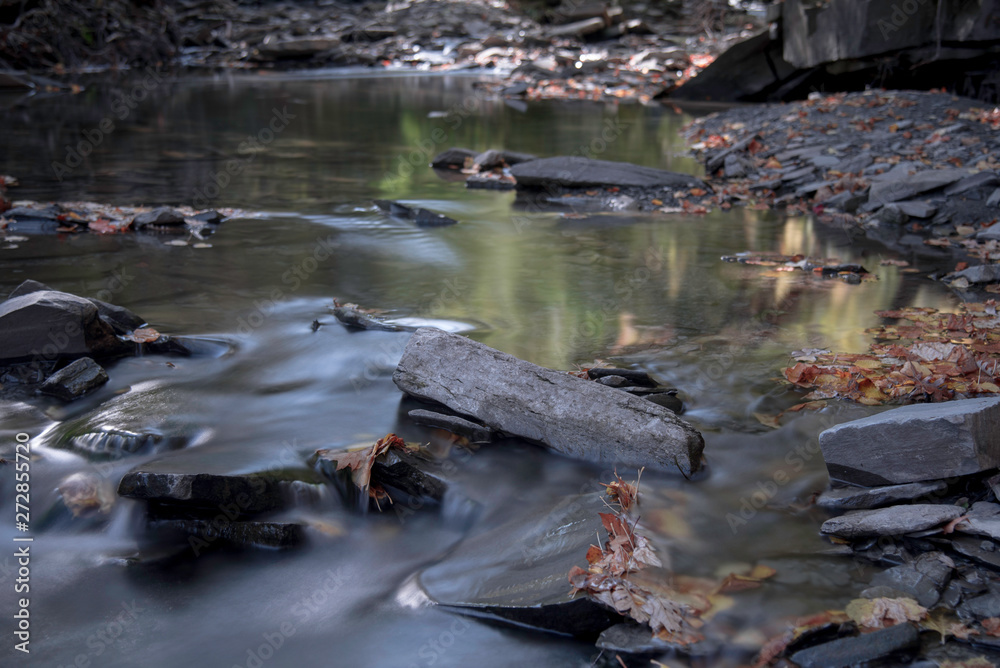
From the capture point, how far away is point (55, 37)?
25422mm

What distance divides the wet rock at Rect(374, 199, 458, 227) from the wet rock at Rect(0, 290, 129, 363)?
459 cm

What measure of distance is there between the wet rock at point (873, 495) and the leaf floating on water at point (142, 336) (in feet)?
14.3

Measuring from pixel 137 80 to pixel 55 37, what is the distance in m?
3.00

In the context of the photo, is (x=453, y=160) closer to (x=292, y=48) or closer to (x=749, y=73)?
(x=749, y=73)

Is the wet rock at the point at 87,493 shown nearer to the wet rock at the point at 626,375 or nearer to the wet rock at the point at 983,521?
the wet rock at the point at 626,375

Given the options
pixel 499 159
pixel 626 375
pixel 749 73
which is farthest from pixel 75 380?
pixel 749 73

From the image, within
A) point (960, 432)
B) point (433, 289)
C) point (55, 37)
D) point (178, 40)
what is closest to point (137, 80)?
point (55, 37)

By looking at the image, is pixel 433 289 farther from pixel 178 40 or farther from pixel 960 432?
pixel 178 40

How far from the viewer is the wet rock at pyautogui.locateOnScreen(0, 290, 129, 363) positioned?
16.2 feet

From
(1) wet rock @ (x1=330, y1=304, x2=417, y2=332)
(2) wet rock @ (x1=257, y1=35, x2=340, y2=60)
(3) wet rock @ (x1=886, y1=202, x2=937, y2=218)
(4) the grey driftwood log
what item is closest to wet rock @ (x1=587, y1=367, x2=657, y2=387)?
(4) the grey driftwood log

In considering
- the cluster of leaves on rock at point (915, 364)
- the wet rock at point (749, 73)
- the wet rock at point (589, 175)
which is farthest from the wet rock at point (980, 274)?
the wet rock at point (749, 73)

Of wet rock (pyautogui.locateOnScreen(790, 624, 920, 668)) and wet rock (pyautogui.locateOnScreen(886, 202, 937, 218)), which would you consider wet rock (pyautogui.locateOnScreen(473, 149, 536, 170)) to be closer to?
wet rock (pyautogui.locateOnScreen(886, 202, 937, 218))

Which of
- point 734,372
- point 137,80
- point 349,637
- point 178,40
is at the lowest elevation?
point 349,637

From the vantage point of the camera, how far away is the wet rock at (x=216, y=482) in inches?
144
